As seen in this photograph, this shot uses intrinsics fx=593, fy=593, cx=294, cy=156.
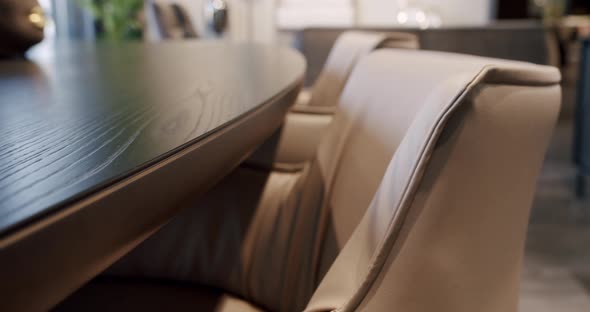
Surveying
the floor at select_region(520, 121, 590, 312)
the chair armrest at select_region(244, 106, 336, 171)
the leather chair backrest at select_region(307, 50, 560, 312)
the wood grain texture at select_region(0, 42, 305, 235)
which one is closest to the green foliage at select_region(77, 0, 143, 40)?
the floor at select_region(520, 121, 590, 312)

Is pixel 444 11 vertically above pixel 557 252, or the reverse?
pixel 444 11

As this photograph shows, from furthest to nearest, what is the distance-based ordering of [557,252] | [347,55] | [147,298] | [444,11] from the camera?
[444,11] < [557,252] < [347,55] < [147,298]

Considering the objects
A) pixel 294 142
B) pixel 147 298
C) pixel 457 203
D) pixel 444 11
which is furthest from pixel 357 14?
pixel 457 203

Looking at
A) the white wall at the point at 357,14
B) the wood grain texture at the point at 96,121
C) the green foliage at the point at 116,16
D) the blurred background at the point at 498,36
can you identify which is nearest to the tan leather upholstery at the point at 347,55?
the wood grain texture at the point at 96,121

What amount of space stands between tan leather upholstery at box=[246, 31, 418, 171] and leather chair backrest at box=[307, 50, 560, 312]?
561 mm

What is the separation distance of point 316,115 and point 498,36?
9.16ft

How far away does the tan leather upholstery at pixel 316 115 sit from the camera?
103cm

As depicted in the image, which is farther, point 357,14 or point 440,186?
point 357,14

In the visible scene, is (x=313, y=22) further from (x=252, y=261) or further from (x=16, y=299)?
(x=16, y=299)

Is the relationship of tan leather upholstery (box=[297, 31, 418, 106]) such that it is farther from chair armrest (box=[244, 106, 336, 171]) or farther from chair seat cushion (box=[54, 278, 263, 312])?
chair seat cushion (box=[54, 278, 263, 312])

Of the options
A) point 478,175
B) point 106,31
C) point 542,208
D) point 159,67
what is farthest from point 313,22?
point 478,175

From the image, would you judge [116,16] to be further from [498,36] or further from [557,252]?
[557,252]

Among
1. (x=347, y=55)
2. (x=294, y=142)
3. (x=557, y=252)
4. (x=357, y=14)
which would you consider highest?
(x=347, y=55)

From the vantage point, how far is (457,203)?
40cm
